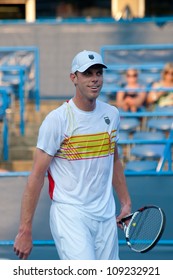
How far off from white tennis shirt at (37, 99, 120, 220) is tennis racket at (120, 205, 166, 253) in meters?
0.18

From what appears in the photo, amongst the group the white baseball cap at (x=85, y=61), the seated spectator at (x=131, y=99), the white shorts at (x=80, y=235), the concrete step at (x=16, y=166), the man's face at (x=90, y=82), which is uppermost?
the white baseball cap at (x=85, y=61)

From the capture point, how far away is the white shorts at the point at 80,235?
14.0 feet

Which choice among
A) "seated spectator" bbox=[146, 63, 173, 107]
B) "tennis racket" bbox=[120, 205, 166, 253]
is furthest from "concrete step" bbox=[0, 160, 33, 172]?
"tennis racket" bbox=[120, 205, 166, 253]

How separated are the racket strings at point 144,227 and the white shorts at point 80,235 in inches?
4.1

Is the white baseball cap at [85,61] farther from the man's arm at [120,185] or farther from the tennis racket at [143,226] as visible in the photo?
the tennis racket at [143,226]

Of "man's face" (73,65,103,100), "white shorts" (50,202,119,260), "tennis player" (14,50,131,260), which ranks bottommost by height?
"white shorts" (50,202,119,260)

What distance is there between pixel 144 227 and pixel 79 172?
485 mm

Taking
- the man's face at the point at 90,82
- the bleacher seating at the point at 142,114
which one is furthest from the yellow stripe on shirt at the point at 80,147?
the bleacher seating at the point at 142,114

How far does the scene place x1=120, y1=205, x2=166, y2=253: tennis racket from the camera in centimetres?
434

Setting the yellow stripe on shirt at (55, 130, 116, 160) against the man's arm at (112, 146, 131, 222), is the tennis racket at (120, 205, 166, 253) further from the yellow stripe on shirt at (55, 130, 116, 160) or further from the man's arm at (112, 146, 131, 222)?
the yellow stripe on shirt at (55, 130, 116, 160)

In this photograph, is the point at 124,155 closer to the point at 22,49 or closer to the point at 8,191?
the point at 8,191

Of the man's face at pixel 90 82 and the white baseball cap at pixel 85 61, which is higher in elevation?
the white baseball cap at pixel 85 61

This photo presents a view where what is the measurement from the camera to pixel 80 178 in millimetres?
4277

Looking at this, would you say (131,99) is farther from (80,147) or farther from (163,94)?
(80,147)
